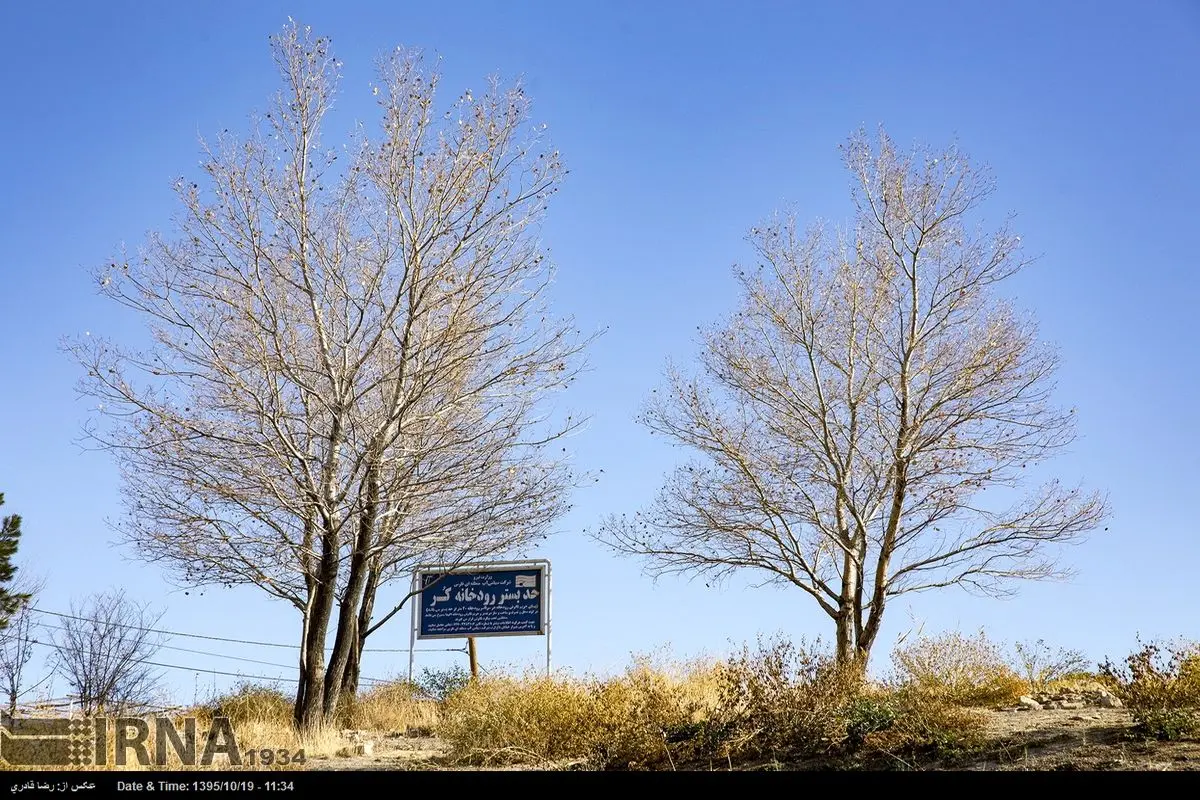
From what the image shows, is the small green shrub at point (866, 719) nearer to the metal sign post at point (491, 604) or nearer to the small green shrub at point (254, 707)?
the small green shrub at point (254, 707)

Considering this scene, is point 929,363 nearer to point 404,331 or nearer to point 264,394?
point 404,331

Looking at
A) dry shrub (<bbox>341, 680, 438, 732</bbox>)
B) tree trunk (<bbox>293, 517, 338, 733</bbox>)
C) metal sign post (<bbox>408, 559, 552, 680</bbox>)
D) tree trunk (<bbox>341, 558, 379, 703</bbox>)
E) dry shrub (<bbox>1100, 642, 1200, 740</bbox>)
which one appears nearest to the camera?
dry shrub (<bbox>1100, 642, 1200, 740</bbox>)

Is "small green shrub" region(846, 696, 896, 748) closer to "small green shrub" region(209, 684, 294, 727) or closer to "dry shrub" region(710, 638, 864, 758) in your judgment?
"dry shrub" region(710, 638, 864, 758)

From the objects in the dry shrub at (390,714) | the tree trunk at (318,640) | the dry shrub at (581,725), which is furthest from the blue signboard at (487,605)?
the dry shrub at (581,725)

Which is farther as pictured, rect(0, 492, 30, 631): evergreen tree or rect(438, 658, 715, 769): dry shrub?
rect(0, 492, 30, 631): evergreen tree

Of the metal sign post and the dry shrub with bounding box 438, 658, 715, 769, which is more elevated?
the metal sign post

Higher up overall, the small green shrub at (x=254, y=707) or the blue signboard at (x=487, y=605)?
the blue signboard at (x=487, y=605)

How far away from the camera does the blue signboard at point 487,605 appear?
2036cm

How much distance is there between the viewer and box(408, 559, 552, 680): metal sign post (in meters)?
20.3

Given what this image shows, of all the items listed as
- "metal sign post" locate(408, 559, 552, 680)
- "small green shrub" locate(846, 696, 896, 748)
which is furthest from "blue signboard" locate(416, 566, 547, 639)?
"small green shrub" locate(846, 696, 896, 748)

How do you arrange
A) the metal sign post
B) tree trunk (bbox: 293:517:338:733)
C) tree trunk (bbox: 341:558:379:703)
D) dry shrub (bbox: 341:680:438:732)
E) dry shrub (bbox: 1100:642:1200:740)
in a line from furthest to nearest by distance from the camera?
the metal sign post
tree trunk (bbox: 341:558:379:703)
dry shrub (bbox: 341:680:438:732)
tree trunk (bbox: 293:517:338:733)
dry shrub (bbox: 1100:642:1200:740)

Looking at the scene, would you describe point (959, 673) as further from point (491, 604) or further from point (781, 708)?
point (491, 604)

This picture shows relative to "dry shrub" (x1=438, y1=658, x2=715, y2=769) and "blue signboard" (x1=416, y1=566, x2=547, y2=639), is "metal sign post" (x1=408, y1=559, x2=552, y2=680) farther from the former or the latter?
"dry shrub" (x1=438, y1=658, x2=715, y2=769)

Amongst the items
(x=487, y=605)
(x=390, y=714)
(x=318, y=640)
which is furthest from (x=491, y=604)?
(x=318, y=640)
